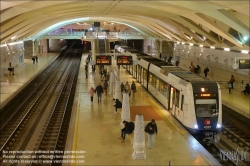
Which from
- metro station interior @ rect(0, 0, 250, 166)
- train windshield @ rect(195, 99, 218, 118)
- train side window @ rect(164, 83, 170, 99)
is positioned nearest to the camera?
metro station interior @ rect(0, 0, 250, 166)

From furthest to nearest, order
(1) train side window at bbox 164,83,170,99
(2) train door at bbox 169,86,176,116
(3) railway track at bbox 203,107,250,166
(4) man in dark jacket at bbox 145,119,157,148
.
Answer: (1) train side window at bbox 164,83,170,99 < (2) train door at bbox 169,86,176,116 < (3) railway track at bbox 203,107,250,166 < (4) man in dark jacket at bbox 145,119,157,148

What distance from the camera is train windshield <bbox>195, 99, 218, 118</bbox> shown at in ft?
48.4

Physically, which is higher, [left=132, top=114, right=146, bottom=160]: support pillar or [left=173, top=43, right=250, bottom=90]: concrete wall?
[left=173, top=43, right=250, bottom=90]: concrete wall

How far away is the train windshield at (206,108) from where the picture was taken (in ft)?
48.4

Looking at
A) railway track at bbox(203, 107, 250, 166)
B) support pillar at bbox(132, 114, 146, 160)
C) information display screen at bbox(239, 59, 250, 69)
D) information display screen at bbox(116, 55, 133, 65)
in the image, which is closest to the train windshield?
railway track at bbox(203, 107, 250, 166)

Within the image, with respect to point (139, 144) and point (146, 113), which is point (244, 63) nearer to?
point (146, 113)

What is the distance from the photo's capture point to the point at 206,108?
14.9 metres

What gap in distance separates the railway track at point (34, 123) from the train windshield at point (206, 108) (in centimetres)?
620

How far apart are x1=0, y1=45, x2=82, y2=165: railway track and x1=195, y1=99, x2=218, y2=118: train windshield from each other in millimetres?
6201

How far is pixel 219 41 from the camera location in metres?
27.6

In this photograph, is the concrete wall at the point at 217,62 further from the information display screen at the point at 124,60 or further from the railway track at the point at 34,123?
the railway track at the point at 34,123

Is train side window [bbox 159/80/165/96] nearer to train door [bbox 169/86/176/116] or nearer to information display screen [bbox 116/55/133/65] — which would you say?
train door [bbox 169/86/176/116]

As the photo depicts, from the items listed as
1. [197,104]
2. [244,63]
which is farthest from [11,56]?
[197,104]

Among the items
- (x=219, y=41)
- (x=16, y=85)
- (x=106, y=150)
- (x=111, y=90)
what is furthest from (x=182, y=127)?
(x=16, y=85)
